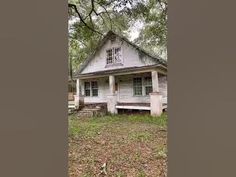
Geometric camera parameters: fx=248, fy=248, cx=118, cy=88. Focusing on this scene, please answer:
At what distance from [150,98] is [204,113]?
2.06 metres

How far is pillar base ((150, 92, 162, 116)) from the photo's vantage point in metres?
2.81

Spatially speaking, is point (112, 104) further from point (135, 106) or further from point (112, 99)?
point (135, 106)

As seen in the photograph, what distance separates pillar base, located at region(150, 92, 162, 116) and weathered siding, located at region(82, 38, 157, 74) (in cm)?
38

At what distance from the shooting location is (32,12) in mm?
732

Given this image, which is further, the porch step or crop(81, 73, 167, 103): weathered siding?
crop(81, 73, 167, 103): weathered siding

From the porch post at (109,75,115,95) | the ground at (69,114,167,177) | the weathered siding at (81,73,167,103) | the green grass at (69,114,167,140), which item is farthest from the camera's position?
the porch post at (109,75,115,95)

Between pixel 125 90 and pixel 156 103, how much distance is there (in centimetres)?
58

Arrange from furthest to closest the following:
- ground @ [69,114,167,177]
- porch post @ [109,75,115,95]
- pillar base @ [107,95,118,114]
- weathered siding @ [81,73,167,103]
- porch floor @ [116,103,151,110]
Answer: porch post @ [109,75,115,95], weathered siding @ [81,73,167,103], porch floor @ [116,103,151,110], pillar base @ [107,95,118,114], ground @ [69,114,167,177]

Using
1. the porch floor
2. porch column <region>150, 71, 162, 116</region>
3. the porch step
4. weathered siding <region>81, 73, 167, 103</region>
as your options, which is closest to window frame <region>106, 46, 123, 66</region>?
weathered siding <region>81, 73, 167, 103</region>

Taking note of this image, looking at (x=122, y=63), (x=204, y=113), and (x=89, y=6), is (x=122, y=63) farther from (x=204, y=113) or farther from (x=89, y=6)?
(x=204, y=113)

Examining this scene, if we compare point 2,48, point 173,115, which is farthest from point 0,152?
point 173,115

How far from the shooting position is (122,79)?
3154 mm

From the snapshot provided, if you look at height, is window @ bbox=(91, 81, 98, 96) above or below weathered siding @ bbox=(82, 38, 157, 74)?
below

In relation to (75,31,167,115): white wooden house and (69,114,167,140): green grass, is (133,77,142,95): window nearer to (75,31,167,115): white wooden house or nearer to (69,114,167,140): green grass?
(75,31,167,115): white wooden house
